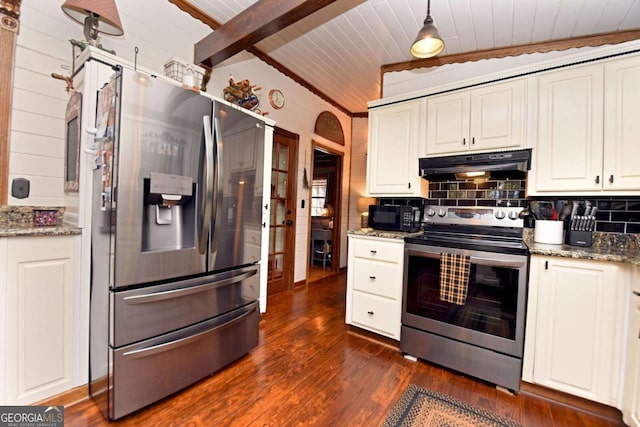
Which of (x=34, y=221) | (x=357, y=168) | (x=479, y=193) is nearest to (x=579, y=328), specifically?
(x=479, y=193)

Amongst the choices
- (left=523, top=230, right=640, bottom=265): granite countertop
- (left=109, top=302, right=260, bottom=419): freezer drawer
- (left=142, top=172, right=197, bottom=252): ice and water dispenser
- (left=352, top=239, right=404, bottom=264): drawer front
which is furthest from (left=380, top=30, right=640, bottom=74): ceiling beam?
(left=109, top=302, right=260, bottom=419): freezer drawer

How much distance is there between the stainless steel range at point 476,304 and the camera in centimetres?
175

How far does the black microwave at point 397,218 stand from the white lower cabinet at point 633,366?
4.46 ft

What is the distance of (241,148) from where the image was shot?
188cm

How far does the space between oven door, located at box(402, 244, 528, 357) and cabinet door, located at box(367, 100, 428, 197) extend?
692mm

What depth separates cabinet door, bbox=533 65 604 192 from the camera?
5.96ft

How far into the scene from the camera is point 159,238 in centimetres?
156

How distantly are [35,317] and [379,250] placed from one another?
2.20 meters

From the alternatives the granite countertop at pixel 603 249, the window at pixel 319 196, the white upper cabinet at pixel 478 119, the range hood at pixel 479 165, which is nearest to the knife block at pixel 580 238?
the granite countertop at pixel 603 249

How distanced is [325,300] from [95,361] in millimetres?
2346

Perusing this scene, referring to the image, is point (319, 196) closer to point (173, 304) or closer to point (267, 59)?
point (267, 59)

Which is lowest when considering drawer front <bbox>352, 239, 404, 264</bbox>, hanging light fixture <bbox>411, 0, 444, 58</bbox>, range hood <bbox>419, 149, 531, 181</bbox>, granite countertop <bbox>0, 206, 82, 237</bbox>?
drawer front <bbox>352, 239, 404, 264</bbox>

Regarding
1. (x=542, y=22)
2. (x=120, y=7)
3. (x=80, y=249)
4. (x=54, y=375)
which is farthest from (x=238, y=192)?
(x=542, y=22)

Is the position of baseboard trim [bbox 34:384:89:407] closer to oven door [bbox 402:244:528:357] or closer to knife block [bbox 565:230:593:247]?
oven door [bbox 402:244:528:357]
